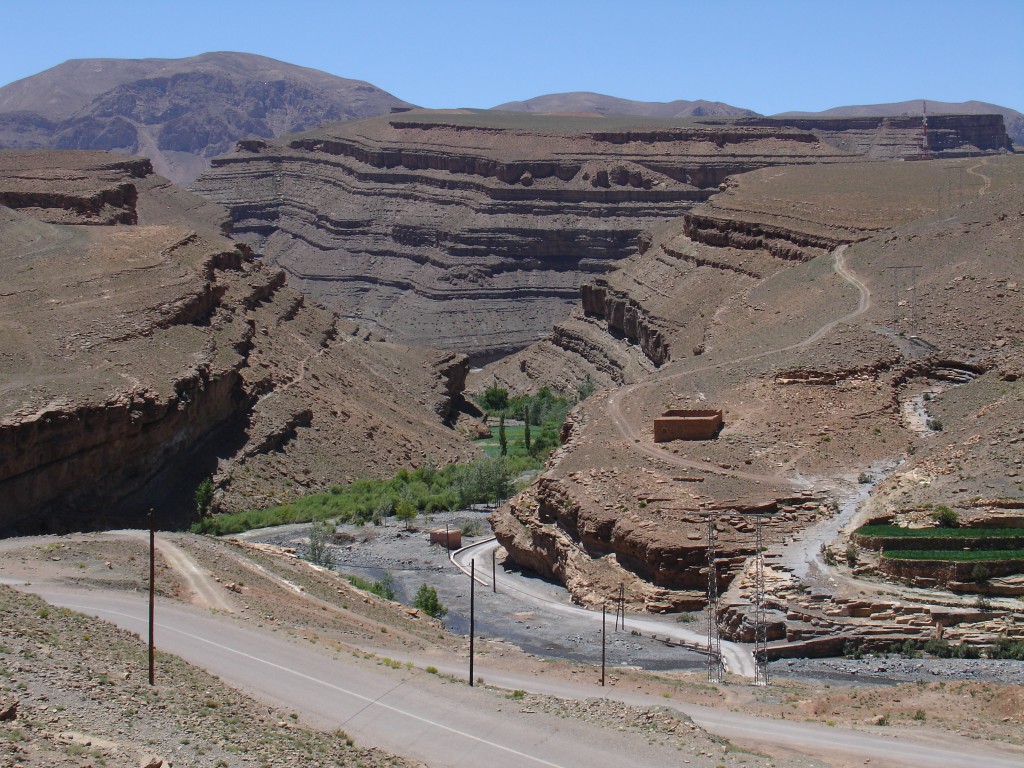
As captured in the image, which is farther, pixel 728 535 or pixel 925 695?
pixel 728 535

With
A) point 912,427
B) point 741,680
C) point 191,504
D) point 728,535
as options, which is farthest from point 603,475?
point 191,504

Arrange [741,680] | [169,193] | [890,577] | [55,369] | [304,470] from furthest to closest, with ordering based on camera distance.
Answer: [169,193]
[304,470]
[55,369]
[890,577]
[741,680]

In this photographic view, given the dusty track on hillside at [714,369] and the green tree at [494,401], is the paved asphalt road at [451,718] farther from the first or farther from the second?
the green tree at [494,401]

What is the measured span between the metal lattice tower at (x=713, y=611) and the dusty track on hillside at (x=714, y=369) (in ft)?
14.2

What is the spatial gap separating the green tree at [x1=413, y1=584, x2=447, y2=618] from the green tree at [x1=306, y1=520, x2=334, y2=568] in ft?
22.7

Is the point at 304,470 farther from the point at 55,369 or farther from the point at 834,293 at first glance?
the point at 834,293

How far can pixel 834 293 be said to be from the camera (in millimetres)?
75500

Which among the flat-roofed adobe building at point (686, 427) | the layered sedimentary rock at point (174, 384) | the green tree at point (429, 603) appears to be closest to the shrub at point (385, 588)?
the green tree at point (429, 603)

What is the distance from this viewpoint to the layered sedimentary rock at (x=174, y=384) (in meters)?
57.3

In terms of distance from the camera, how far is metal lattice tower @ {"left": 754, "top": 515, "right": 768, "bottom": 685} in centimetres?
3772

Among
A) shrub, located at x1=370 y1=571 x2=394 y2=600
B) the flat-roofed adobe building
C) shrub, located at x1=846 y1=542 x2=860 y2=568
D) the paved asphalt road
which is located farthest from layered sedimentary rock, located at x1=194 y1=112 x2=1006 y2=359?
the paved asphalt road

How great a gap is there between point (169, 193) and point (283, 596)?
107m

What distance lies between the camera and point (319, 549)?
56094mm

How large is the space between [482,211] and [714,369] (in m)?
86.5
